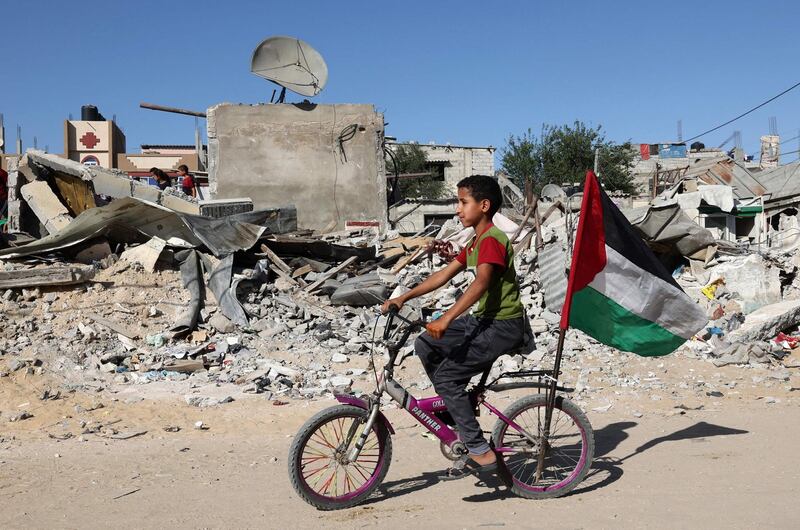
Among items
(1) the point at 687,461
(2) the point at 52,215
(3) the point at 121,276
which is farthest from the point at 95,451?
(2) the point at 52,215

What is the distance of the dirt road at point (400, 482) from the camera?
396 centimetres

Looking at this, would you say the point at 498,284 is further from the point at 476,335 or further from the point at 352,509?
the point at 352,509

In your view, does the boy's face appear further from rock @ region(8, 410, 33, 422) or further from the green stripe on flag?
rock @ region(8, 410, 33, 422)

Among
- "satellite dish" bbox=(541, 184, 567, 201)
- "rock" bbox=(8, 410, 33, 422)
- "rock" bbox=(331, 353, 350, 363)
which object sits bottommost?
"rock" bbox=(8, 410, 33, 422)

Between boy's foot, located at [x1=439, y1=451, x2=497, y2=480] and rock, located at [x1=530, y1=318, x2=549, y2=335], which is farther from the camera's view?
rock, located at [x1=530, y1=318, x2=549, y2=335]

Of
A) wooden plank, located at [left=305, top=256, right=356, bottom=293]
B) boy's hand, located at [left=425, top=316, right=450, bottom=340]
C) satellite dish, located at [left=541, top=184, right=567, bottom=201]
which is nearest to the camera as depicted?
boy's hand, located at [left=425, top=316, right=450, bottom=340]

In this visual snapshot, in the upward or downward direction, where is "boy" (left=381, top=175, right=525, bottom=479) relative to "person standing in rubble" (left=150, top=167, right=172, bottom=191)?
downward

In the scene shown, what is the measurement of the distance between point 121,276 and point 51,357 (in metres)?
2.14

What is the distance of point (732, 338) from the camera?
31.7 ft

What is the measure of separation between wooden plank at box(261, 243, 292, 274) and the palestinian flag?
290 inches

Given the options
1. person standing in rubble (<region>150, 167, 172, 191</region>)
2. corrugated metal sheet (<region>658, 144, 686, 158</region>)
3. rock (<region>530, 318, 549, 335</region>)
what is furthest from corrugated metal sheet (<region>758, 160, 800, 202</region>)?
corrugated metal sheet (<region>658, 144, 686, 158</region>)

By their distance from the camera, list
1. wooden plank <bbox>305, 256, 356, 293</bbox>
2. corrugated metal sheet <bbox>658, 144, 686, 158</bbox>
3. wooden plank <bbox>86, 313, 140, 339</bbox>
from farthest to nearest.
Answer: corrugated metal sheet <bbox>658, 144, 686, 158</bbox>, wooden plank <bbox>305, 256, 356, 293</bbox>, wooden plank <bbox>86, 313, 140, 339</bbox>

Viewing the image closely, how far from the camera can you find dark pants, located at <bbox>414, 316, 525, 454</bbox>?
4.06m

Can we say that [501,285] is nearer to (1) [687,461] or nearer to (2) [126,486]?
(1) [687,461]
